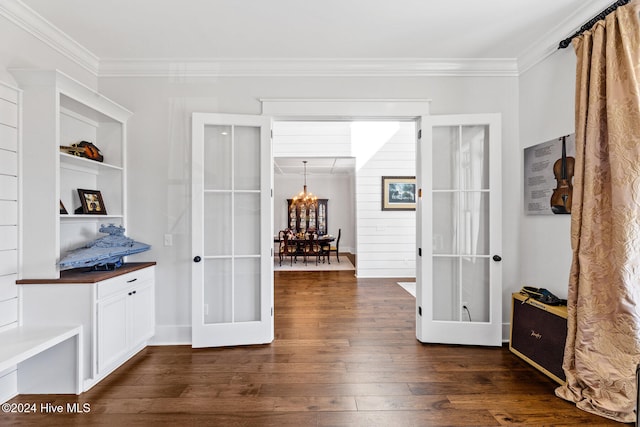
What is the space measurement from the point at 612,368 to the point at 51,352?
3.84 metres

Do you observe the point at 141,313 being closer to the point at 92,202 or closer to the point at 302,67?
the point at 92,202

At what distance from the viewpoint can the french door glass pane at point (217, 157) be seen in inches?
121

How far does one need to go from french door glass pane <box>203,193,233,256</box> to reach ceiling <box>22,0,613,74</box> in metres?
1.42

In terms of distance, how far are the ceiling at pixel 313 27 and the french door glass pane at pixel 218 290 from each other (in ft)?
6.85

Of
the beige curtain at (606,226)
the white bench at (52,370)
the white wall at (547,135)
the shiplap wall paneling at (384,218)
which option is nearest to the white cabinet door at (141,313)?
the white bench at (52,370)

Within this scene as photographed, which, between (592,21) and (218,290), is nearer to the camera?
(592,21)

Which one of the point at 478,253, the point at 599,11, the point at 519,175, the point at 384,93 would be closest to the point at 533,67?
the point at 599,11

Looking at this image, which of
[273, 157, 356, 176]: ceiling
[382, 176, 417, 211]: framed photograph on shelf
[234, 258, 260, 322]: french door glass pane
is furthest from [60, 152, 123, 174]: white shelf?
[382, 176, 417, 211]: framed photograph on shelf

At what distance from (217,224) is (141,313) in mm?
1063

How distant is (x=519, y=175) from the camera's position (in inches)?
122

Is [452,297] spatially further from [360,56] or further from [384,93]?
[360,56]

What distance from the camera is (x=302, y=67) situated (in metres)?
3.11

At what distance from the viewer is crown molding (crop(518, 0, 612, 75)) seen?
2285mm

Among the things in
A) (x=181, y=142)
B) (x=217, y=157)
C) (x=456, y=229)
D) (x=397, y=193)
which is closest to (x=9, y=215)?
(x=181, y=142)
